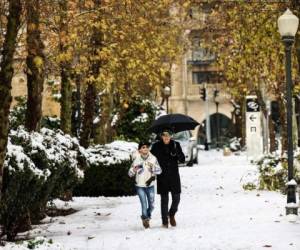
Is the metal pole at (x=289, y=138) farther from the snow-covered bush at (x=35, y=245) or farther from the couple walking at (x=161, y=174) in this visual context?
the snow-covered bush at (x=35, y=245)

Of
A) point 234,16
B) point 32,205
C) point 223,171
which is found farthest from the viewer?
point 223,171

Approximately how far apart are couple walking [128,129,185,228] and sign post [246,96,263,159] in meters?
20.8

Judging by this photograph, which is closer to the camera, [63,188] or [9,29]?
[9,29]

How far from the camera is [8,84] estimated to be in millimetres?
10680

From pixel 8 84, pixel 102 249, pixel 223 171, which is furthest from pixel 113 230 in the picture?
pixel 223 171

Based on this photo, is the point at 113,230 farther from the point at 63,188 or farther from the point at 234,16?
the point at 234,16

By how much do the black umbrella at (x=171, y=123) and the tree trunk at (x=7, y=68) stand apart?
748 centimetres

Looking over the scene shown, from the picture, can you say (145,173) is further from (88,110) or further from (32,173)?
(88,110)

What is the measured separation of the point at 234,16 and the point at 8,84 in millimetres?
12735

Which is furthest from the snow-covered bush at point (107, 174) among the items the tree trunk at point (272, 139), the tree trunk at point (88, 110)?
the tree trunk at point (272, 139)

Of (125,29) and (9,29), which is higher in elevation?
(125,29)

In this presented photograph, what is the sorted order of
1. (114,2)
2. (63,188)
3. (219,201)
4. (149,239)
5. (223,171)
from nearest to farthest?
1. (149,239)
2. (63,188)
3. (114,2)
4. (219,201)
5. (223,171)

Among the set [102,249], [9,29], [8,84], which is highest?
[9,29]

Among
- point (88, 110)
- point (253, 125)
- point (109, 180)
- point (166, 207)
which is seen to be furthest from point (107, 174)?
point (253, 125)
